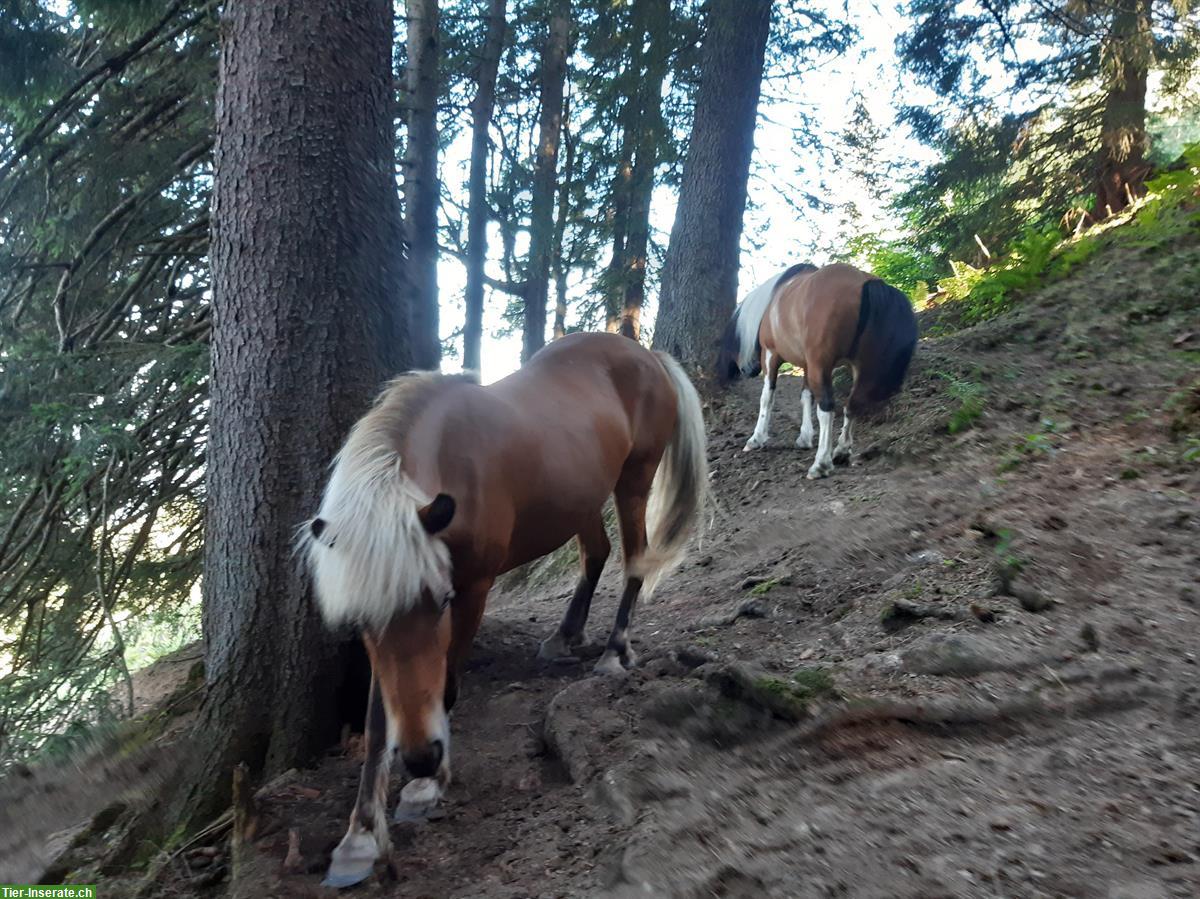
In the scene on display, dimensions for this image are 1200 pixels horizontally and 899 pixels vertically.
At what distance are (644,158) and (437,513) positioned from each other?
32.3ft

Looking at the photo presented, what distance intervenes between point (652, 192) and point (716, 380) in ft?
16.4

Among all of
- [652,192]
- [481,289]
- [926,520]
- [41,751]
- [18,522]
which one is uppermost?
[652,192]

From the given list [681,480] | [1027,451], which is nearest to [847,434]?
[1027,451]

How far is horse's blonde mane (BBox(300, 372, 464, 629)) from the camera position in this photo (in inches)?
104

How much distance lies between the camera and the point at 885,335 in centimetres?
687

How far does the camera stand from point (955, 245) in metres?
11.1

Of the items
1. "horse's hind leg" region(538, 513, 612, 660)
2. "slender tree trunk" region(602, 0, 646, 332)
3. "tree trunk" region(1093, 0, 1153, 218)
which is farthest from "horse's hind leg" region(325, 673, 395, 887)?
"tree trunk" region(1093, 0, 1153, 218)

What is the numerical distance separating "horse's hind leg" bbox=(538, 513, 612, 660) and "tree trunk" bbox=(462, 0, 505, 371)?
4818 millimetres

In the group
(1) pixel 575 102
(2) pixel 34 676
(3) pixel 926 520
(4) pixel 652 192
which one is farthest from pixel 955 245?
(2) pixel 34 676

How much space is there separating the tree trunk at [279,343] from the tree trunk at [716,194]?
5497 millimetres

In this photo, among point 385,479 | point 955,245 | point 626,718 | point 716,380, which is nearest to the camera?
point 385,479

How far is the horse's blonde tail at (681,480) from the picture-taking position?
513 cm

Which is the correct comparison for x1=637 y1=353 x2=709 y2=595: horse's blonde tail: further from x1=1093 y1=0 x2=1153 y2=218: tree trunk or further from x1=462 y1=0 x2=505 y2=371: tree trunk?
x1=1093 y1=0 x2=1153 y2=218: tree trunk

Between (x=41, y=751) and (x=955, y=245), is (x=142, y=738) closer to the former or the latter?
(x=41, y=751)
